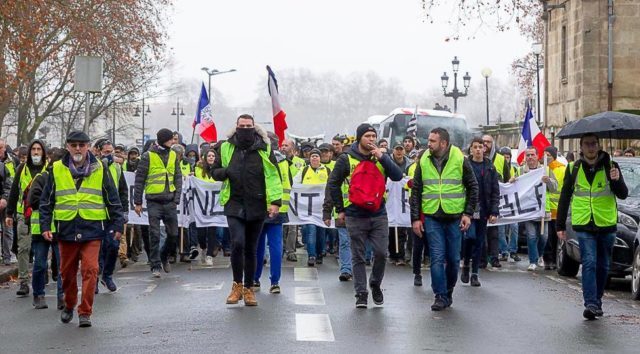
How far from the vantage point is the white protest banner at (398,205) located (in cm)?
2005

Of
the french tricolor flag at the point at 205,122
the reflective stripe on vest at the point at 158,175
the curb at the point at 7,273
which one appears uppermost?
the french tricolor flag at the point at 205,122

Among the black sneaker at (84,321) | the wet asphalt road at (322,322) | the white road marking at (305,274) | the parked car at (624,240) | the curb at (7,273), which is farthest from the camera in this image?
the curb at (7,273)

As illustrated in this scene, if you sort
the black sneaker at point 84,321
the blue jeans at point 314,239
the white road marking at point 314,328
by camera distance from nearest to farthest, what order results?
the white road marking at point 314,328 < the black sneaker at point 84,321 < the blue jeans at point 314,239

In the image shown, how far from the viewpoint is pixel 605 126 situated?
553 inches

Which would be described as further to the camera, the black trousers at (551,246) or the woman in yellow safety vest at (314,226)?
the woman in yellow safety vest at (314,226)

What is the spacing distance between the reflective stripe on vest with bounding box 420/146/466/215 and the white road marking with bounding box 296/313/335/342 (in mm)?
1775

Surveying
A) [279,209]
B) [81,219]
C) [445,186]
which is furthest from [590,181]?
[81,219]

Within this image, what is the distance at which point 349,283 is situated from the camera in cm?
1564

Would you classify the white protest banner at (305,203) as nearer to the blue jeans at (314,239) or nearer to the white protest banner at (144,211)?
the blue jeans at (314,239)

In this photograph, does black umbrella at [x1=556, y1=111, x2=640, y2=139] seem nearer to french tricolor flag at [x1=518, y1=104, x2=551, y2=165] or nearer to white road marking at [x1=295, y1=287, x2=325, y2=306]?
white road marking at [x1=295, y1=287, x2=325, y2=306]

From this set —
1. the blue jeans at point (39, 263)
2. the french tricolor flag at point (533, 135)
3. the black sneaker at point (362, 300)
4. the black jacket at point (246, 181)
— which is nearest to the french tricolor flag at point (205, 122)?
the french tricolor flag at point (533, 135)

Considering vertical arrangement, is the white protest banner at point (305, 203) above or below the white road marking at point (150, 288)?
above

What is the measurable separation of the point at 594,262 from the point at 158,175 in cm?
659

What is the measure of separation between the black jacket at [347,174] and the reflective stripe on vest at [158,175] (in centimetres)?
446
